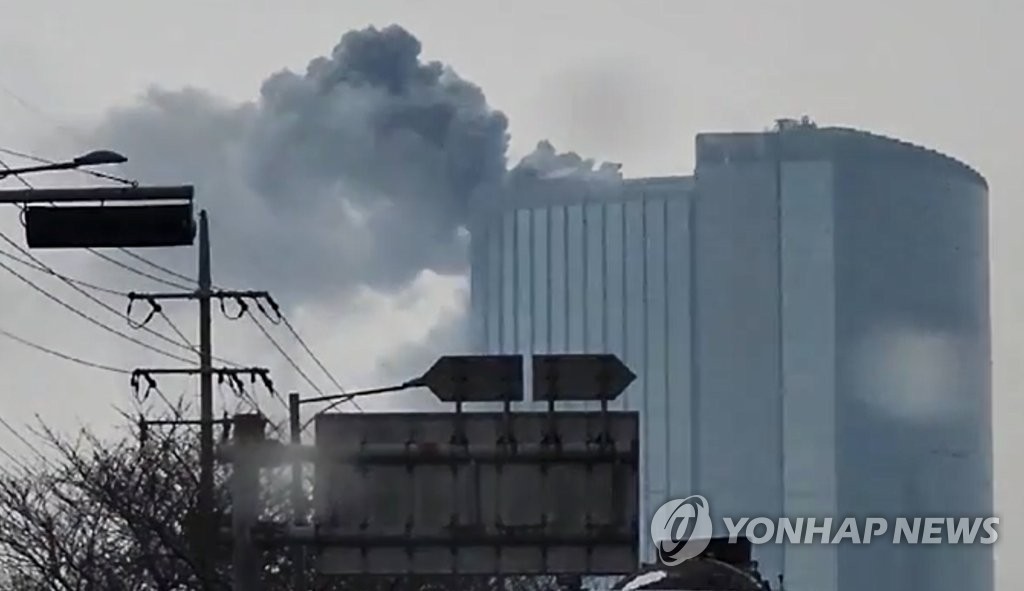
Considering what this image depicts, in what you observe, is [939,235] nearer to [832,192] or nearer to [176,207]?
[832,192]

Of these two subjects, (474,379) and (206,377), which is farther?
(206,377)

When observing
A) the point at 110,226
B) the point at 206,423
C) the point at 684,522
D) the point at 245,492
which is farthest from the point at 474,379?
the point at 206,423

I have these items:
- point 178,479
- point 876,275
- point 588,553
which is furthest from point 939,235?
point 588,553

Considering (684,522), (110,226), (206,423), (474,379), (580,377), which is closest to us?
(110,226)

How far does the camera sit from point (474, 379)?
27203 millimetres

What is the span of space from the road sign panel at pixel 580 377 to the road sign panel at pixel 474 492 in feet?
1.01

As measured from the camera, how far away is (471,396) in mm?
27094

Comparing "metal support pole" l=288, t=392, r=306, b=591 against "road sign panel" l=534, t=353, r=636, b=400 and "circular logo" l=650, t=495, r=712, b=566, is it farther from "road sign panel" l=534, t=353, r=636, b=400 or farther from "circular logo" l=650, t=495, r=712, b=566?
"circular logo" l=650, t=495, r=712, b=566

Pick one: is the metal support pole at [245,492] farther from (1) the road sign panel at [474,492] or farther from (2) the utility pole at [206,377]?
(2) the utility pole at [206,377]

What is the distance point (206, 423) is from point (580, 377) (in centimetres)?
1591

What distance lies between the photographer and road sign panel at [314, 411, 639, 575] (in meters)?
27.2

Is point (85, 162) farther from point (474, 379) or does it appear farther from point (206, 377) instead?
point (206, 377)

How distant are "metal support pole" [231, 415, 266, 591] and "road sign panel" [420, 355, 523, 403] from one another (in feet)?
6.28

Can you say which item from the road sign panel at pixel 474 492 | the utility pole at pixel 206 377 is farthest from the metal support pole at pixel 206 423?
the road sign panel at pixel 474 492
